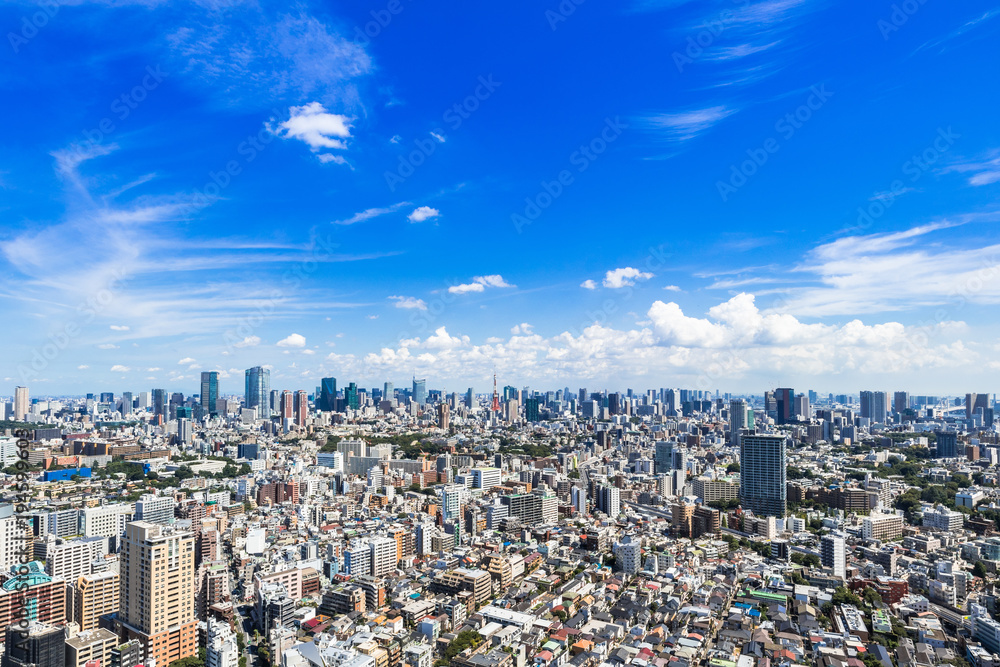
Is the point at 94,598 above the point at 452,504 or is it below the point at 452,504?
above

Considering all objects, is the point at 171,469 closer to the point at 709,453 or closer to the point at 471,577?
the point at 471,577

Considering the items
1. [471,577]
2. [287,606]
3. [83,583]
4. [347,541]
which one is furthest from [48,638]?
[347,541]

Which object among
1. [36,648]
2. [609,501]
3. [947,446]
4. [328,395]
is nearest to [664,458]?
[609,501]

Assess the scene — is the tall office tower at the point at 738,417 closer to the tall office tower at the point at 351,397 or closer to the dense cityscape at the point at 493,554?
the dense cityscape at the point at 493,554

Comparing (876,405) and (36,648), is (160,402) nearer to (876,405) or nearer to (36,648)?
(36,648)

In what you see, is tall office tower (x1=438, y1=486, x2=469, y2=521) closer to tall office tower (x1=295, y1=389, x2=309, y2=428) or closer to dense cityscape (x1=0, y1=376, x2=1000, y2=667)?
dense cityscape (x1=0, y1=376, x2=1000, y2=667)
